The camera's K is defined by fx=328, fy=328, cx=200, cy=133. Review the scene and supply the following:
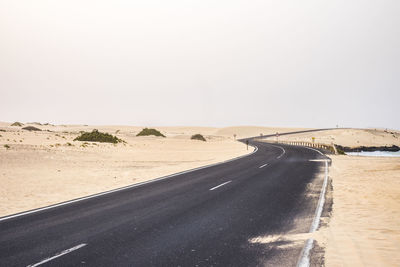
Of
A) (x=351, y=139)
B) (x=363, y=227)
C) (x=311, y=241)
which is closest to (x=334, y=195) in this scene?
(x=363, y=227)

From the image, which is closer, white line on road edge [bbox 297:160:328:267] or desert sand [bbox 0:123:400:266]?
white line on road edge [bbox 297:160:328:267]

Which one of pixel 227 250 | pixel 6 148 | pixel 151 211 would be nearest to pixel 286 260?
pixel 227 250

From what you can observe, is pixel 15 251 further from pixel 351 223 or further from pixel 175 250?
pixel 351 223

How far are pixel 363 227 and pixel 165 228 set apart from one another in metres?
4.67

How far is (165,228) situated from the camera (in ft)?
24.1

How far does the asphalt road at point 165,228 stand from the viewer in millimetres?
5555

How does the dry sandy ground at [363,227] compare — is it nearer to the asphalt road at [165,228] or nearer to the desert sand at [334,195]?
the desert sand at [334,195]

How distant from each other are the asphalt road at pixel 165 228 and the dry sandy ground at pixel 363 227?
0.67m

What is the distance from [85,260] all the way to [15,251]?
153 centimetres

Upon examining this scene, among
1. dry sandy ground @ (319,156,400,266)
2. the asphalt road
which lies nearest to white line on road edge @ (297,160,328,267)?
the asphalt road

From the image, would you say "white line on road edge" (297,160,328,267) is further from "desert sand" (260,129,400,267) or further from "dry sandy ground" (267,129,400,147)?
"dry sandy ground" (267,129,400,147)

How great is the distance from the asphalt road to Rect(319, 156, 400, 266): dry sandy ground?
672 mm

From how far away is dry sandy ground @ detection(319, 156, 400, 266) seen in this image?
575 cm

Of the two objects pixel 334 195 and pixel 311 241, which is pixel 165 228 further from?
pixel 334 195
